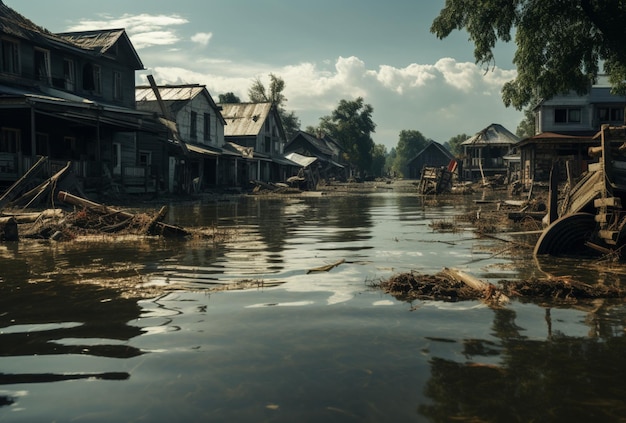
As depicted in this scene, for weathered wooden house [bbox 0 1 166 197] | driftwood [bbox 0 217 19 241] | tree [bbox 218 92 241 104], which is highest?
tree [bbox 218 92 241 104]

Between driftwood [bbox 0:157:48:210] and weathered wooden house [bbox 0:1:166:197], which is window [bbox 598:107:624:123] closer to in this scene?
weathered wooden house [bbox 0:1:166:197]

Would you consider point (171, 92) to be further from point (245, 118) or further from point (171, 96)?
point (245, 118)

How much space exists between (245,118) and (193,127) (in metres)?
13.3

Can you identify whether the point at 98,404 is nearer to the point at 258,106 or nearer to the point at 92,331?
the point at 92,331

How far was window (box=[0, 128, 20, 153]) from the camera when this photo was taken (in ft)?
74.2

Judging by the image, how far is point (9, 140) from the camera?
2297cm

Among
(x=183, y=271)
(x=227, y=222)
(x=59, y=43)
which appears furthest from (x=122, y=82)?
(x=183, y=271)

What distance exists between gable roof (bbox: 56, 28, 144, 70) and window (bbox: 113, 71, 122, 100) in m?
1.52

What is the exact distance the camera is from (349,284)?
6.99m

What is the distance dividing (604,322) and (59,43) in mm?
26362

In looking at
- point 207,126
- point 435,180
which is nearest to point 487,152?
point 435,180

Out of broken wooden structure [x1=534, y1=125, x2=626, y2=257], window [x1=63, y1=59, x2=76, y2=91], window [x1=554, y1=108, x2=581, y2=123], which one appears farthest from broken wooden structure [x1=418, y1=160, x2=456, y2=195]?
broken wooden structure [x1=534, y1=125, x2=626, y2=257]

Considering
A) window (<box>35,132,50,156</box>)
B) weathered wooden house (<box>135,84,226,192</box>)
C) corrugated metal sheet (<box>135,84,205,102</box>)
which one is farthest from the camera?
corrugated metal sheet (<box>135,84,205,102</box>)

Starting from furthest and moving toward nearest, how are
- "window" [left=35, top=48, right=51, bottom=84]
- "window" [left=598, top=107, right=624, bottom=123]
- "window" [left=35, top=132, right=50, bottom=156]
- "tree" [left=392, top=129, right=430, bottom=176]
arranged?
"tree" [left=392, top=129, right=430, bottom=176], "window" [left=598, top=107, right=624, bottom=123], "window" [left=35, top=48, right=51, bottom=84], "window" [left=35, top=132, right=50, bottom=156]
